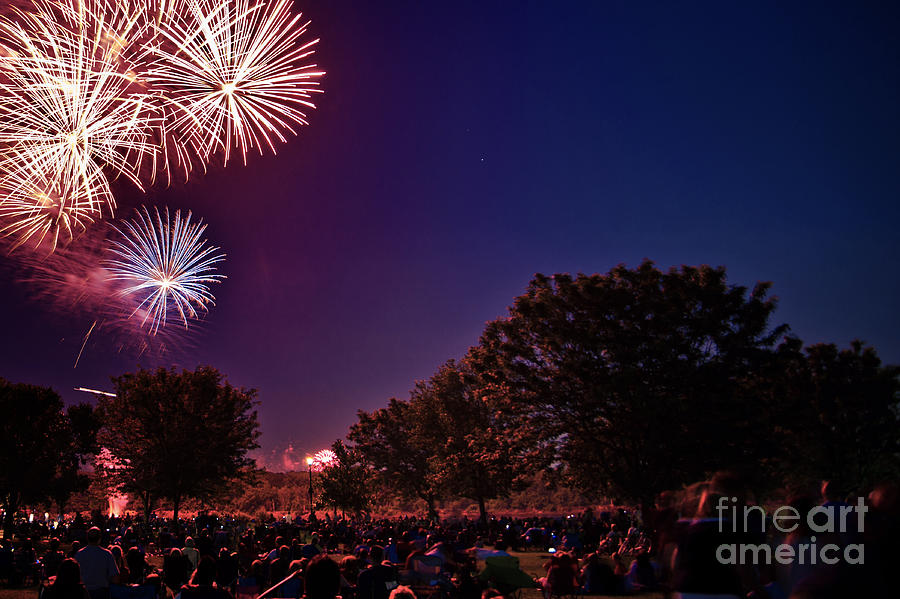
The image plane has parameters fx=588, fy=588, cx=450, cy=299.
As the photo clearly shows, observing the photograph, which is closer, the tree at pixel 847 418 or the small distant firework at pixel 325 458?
the tree at pixel 847 418

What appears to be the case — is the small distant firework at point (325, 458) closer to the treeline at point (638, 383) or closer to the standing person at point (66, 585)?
the treeline at point (638, 383)

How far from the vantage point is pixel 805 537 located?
5195mm

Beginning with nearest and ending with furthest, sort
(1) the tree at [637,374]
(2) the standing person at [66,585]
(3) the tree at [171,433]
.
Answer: (2) the standing person at [66,585] < (1) the tree at [637,374] < (3) the tree at [171,433]

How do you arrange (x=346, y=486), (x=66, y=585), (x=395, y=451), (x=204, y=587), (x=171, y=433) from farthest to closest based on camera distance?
(x=395, y=451), (x=346, y=486), (x=171, y=433), (x=66, y=585), (x=204, y=587)

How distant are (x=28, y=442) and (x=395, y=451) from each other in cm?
2825

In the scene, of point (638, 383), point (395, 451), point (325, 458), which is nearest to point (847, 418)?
point (638, 383)

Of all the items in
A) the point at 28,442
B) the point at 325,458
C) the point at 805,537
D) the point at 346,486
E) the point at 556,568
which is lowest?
the point at 346,486

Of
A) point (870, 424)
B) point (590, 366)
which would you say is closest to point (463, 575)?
point (590, 366)

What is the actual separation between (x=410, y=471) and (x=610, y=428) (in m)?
29.8

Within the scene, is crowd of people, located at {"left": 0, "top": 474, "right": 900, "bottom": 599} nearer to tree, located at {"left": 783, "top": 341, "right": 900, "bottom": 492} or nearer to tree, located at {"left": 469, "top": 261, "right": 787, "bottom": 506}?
tree, located at {"left": 469, "top": 261, "right": 787, "bottom": 506}

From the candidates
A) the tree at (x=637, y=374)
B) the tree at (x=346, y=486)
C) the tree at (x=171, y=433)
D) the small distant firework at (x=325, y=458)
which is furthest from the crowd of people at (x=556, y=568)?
the tree at (x=346, y=486)

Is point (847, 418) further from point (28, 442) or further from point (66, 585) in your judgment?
point (28, 442)

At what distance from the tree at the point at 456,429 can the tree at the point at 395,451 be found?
7.01ft

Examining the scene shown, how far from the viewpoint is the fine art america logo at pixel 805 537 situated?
3.88 meters
